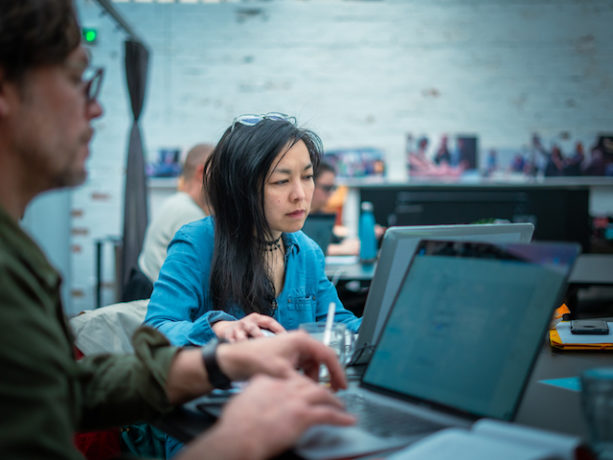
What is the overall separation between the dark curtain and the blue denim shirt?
2699mm

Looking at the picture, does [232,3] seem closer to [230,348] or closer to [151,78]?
[151,78]

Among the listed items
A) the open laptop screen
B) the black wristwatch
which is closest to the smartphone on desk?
the open laptop screen

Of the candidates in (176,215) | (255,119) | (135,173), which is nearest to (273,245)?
(255,119)

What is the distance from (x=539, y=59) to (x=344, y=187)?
2.40 m

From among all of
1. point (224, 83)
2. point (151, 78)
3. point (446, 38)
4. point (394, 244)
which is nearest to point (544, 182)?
point (446, 38)

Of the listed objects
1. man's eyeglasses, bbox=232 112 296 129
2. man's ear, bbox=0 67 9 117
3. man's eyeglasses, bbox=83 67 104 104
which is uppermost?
man's eyeglasses, bbox=232 112 296 129

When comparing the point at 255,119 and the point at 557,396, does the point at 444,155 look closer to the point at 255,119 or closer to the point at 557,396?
the point at 255,119

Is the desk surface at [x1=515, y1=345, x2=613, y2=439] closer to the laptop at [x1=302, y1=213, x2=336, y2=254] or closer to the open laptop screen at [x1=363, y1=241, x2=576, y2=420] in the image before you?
the open laptop screen at [x1=363, y1=241, x2=576, y2=420]

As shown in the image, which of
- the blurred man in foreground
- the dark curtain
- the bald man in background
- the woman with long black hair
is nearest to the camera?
the blurred man in foreground

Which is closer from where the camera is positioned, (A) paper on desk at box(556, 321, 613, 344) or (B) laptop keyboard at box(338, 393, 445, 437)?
(B) laptop keyboard at box(338, 393, 445, 437)

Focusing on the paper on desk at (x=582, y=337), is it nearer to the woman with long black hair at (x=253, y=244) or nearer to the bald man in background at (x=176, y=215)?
the woman with long black hair at (x=253, y=244)

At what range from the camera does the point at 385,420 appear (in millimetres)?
855

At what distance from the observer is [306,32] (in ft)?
20.2

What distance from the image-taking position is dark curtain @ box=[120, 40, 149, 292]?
421 centimetres
